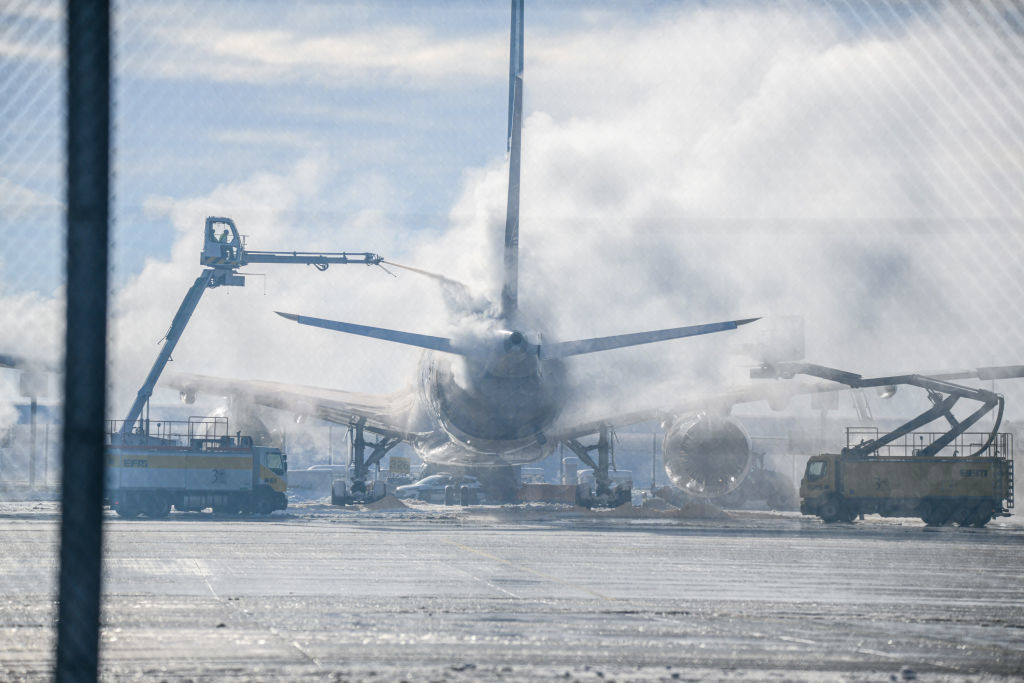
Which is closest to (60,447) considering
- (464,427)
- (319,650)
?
(319,650)

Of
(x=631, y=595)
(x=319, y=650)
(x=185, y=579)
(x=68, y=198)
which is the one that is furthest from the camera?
(x=185, y=579)

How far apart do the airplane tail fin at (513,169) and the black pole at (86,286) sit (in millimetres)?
24871

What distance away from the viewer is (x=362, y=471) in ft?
169

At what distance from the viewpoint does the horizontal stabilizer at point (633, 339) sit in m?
30.5

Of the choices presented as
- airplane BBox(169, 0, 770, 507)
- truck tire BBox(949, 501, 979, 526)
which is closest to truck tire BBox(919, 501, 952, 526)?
truck tire BBox(949, 501, 979, 526)

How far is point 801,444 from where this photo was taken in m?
80.2

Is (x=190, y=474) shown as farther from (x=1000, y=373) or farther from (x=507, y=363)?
(x=1000, y=373)

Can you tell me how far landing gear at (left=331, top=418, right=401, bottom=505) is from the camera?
→ 50438 millimetres

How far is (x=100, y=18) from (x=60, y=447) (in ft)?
8.65

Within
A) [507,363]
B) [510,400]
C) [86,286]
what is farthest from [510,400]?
[86,286]

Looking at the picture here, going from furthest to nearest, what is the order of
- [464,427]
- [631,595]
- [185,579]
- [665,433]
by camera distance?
[665,433] < [464,427] < [185,579] < [631,595]

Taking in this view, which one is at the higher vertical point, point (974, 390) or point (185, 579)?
point (974, 390)

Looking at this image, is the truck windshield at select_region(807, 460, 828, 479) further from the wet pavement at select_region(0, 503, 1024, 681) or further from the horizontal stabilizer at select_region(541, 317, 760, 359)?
the horizontal stabilizer at select_region(541, 317, 760, 359)

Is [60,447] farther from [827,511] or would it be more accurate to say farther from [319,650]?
[827,511]
